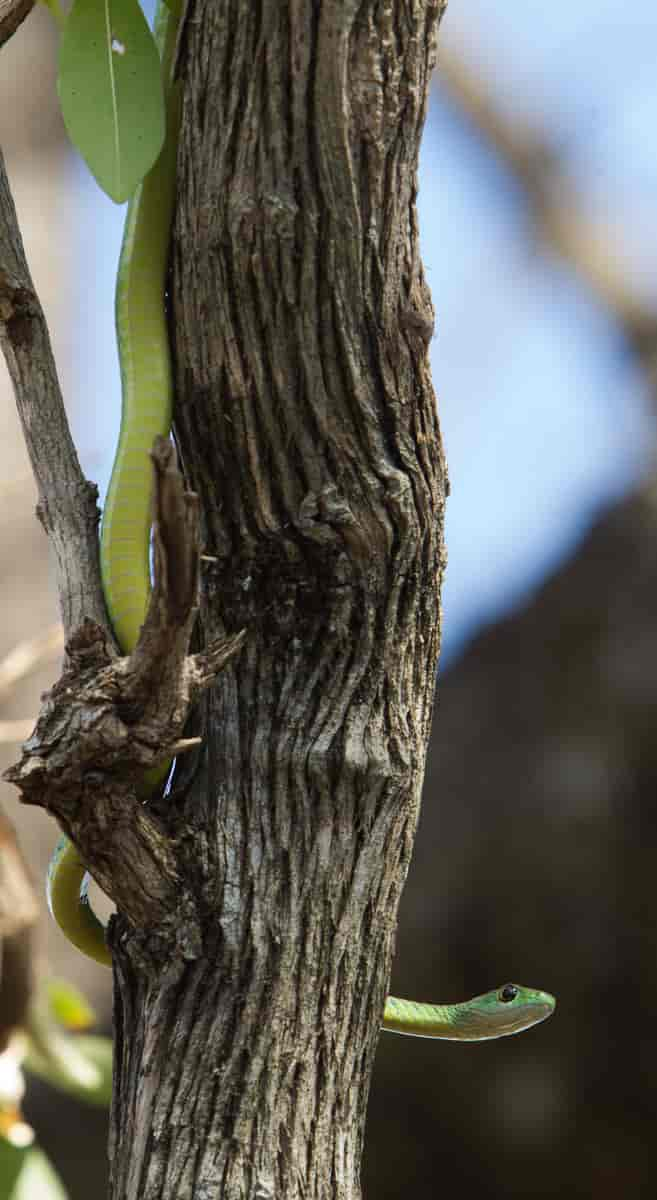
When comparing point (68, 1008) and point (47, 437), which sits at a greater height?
point (47, 437)

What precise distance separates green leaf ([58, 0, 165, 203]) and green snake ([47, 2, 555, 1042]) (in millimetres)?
70

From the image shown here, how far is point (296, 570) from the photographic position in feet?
4.52

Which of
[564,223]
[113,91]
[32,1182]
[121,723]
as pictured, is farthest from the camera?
[564,223]

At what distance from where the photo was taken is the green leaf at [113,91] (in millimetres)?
1329

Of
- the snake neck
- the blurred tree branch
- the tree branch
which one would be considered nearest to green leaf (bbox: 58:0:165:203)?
the tree branch

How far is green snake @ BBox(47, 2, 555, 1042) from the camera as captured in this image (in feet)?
4.63

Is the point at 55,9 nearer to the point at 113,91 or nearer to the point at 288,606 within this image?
the point at 113,91

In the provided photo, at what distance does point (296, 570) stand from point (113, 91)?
59 cm

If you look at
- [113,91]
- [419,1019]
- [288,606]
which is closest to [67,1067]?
[419,1019]

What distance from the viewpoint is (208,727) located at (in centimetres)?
141

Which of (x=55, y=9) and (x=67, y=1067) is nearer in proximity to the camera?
(x=55, y=9)

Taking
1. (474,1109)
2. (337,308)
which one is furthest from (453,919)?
(337,308)

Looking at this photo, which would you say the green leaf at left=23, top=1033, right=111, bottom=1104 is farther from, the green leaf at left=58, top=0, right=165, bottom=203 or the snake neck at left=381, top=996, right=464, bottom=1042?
the green leaf at left=58, top=0, right=165, bottom=203

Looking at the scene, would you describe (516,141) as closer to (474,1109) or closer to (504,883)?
(504,883)
